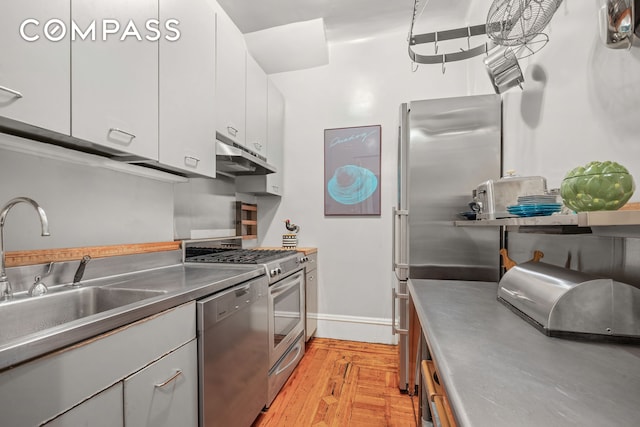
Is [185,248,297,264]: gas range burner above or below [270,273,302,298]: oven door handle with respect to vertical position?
above

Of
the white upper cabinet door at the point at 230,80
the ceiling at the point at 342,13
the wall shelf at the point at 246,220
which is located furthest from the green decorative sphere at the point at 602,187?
the wall shelf at the point at 246,220

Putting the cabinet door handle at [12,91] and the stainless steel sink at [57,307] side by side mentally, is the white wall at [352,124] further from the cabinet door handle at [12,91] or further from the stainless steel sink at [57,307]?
the cabinet door handle at [12,91]

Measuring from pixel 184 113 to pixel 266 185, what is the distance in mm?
1119

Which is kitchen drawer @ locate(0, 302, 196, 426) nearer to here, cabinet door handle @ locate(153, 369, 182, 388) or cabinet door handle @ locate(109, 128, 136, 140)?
cabinet door handle @ locate(153, 369, 182, 388)

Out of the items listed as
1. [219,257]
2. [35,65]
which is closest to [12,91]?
[35,65]

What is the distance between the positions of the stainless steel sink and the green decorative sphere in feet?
4.58

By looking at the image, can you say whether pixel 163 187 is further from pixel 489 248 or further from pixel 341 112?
pixel 489 248

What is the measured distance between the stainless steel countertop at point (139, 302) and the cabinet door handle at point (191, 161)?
613mm

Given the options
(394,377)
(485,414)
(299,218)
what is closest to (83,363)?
(485,414)

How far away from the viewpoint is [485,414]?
1.41 ft

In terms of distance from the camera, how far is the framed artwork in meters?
2.66

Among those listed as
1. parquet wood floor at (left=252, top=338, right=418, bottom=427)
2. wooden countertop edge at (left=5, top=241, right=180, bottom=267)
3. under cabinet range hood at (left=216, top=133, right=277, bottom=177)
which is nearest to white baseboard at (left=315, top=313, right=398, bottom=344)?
parquet wood floor at (left=252, top=338, right=418, bottom=427)

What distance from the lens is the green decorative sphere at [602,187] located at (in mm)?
667

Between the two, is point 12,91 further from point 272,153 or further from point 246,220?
point 246,220
